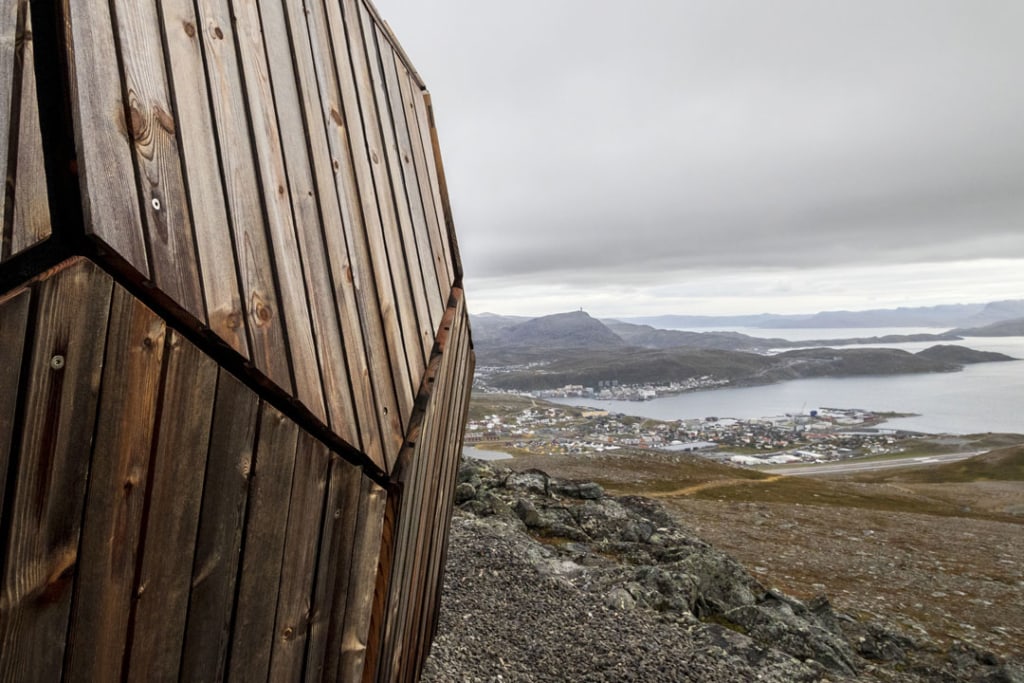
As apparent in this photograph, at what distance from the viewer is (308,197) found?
255 cm

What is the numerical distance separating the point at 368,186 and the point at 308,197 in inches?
24.1

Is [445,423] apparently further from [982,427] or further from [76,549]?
[982,427]

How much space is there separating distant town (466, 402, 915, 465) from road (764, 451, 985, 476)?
640 cm

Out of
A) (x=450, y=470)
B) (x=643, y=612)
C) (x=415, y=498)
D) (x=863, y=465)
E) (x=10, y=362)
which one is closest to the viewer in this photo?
(x=10, y=362)

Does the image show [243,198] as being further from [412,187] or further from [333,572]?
[412,187]

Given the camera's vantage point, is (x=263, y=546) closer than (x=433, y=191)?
Yes

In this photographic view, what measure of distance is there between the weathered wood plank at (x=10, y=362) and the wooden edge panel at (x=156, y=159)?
0.33 metres

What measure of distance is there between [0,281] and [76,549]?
2.52ft

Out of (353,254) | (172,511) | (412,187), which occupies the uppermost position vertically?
(412,187)

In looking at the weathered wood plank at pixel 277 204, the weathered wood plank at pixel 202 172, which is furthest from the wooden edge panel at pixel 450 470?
the weathered wood plank at pixel 202 172

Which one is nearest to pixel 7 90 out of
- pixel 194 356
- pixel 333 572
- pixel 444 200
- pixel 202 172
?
pixel 202 172

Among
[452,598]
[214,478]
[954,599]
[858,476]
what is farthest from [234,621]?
[858,476]

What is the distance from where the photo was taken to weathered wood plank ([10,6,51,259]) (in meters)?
1.48

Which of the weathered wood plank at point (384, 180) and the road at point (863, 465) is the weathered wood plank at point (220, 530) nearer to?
the weathered wood plank at point (384, 180)
